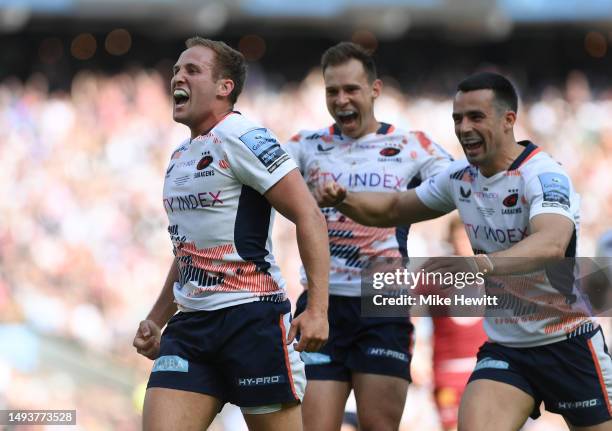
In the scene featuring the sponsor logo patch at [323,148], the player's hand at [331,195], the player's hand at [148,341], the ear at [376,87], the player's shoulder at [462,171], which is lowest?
the player's hand at [148,341]

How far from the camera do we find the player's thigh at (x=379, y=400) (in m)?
6.70

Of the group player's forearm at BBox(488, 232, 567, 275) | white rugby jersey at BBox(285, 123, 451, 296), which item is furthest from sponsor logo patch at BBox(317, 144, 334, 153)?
player's forearm at BBox(488, 232, 567, 275)

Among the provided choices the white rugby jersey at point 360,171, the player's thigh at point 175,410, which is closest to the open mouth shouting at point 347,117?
the white rugby jersey at point 360,171

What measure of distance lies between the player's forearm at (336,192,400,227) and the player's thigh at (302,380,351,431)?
104 cm

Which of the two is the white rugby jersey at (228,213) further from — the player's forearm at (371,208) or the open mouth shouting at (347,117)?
the open mouth shouting at (347,117)

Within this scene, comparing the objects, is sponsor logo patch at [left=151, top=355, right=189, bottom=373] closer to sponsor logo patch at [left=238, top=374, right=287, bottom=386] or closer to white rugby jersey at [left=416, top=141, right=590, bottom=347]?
sponsor logo patch at [left=238, top=374, right=287, bottom=386]

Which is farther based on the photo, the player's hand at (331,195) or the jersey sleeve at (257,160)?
the player's hand at (331,195)

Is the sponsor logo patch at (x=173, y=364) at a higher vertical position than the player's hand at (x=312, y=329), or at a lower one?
lower

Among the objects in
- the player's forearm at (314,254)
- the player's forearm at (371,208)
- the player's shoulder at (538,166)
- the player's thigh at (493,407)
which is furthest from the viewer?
the player's forearm at (371,208)

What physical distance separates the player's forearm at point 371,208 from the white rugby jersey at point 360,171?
35 cm

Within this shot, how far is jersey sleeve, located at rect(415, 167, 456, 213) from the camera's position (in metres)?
6.47

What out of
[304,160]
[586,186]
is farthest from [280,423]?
[586,186]

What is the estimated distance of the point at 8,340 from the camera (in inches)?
472

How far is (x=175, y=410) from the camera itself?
5.05m
